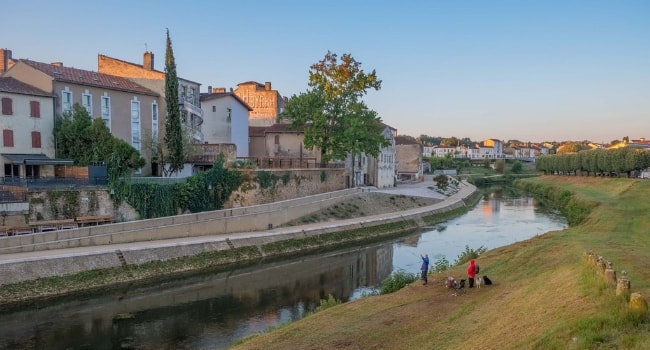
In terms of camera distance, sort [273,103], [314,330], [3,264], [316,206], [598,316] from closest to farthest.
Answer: [598,316]
[314,330]
[3,264]
[316,206]
[273,103]

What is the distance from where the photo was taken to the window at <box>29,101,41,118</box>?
1478 inches

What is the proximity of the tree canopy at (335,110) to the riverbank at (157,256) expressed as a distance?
9318mm

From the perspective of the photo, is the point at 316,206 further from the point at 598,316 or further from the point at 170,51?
the point at 598,316

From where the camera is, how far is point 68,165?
37.8 metres

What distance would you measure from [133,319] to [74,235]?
32.6 ft

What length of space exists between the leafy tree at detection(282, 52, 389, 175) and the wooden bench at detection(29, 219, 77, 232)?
26857mm

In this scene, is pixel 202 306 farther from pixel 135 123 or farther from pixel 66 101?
pixel 135 123

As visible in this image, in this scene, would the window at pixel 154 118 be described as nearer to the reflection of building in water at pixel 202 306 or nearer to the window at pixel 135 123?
the window at pixel 135 123

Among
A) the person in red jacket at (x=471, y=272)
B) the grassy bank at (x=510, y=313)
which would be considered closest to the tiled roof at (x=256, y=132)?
the grassy bank at (x=510, y=313)

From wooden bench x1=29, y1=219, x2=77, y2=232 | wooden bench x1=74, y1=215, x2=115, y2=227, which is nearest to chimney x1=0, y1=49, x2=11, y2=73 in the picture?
wooden bench x1=74, y1=215, x2=115, y2=227

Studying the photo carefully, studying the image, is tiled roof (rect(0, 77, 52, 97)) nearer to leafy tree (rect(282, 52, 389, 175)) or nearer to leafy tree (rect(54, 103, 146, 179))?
leafy tree (rect(54, 103, 146, 179))

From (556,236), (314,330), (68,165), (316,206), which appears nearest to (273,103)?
(316,206)

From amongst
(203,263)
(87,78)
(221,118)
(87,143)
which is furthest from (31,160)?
(221,118)

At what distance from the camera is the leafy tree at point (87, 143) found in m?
38.3
